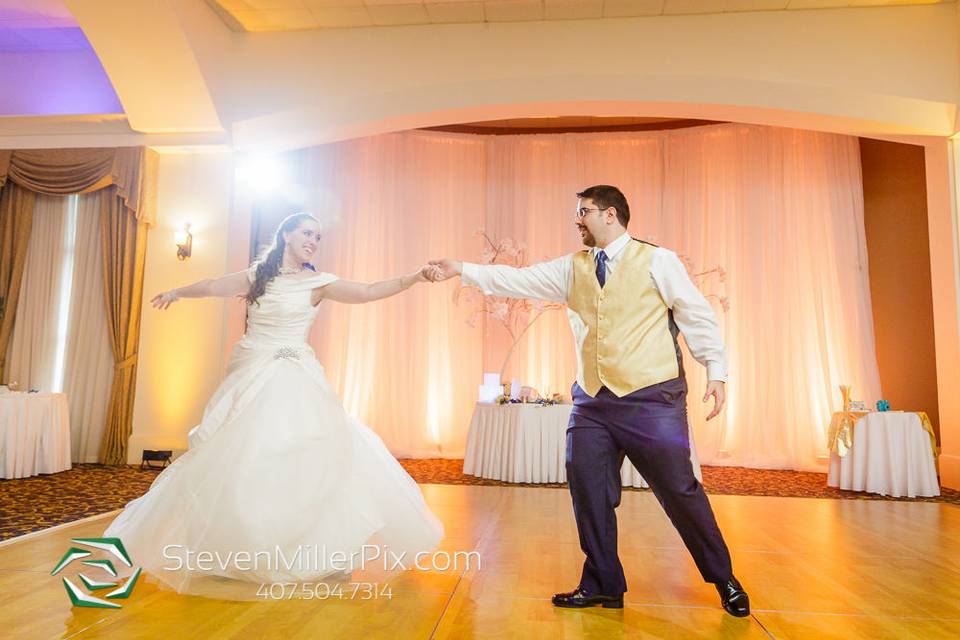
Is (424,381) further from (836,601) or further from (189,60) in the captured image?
(836,601)

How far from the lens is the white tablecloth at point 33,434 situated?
5754 millimetres

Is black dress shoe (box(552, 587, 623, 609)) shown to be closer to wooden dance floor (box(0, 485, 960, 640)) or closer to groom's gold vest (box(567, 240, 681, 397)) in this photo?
wooden dance floor (box(0, 485, 960, 640))

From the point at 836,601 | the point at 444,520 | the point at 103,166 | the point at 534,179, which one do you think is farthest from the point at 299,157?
the point at 836,601

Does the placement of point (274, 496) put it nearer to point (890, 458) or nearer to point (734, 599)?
point (734, 599)

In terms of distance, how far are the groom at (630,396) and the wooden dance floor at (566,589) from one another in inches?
7.5

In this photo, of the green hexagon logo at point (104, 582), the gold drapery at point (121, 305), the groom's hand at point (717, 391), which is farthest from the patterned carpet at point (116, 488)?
the groom's hand at point (717, 391)

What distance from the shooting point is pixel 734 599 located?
2.36 m

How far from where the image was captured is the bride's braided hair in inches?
120

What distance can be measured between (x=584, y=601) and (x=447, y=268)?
1.37 m

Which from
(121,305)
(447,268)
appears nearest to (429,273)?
(447,268)

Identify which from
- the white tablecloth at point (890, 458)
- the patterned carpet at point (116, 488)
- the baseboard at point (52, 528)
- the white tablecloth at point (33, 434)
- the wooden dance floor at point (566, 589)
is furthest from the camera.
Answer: the white tablecloth at point (33, 434)

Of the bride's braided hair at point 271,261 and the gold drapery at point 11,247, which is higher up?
the gold drapery at point 11,247

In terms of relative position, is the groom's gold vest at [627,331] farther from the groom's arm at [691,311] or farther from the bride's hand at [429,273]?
the bride's hand at [429,273]

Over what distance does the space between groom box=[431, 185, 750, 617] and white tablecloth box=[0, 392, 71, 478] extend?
5349 mm
